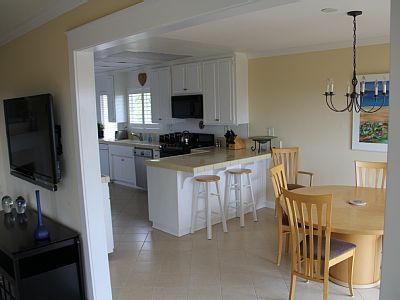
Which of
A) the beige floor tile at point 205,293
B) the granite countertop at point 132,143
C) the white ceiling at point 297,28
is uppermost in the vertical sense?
the white ceiling at point 297,28

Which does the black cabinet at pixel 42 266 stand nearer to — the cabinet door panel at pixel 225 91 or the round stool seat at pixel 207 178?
the round stool seat at pixel 207 178

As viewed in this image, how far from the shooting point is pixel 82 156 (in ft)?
8.64

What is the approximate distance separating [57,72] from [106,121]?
547cm

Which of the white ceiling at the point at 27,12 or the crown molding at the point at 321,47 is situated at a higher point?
the white ceiling at the point at 27,12

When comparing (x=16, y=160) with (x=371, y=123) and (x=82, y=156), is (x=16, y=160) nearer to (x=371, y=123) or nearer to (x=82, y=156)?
(x=82, y=156)

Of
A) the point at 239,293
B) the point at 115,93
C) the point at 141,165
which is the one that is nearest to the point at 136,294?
the point at 239,293

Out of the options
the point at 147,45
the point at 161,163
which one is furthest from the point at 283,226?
the point at 147,45

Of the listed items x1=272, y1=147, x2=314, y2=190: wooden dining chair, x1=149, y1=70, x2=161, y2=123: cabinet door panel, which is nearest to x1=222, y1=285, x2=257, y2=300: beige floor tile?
x1=272, y1=147, x2=314, y2=190: wooden dining chair

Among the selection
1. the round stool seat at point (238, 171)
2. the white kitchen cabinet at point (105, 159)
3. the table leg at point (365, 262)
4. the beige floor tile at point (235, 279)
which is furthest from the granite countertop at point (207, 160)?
the white kitchen cabinet at point (105, 159)

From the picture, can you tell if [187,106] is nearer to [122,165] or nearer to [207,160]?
[207,160]

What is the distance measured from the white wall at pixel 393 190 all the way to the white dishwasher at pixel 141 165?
215 inches

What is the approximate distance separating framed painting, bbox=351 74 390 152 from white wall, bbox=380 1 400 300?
135 inches

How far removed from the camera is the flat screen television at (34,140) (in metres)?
2.76

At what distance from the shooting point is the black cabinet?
259 centimetres
